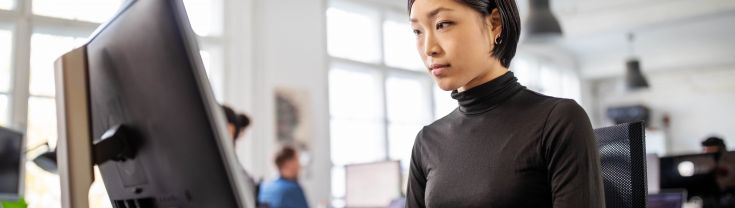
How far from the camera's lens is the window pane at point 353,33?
21.2ft

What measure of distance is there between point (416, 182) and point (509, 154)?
0.69 ft

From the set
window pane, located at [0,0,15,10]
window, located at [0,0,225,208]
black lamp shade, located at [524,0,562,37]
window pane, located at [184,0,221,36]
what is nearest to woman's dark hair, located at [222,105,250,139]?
window, located at [0,0,225,208]

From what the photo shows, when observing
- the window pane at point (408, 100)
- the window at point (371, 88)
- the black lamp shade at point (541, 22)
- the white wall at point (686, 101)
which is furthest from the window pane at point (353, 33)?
the white wall at point (686, 101)

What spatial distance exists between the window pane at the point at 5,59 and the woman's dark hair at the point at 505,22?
406cm

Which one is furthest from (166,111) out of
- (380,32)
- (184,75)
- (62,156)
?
(380,32)

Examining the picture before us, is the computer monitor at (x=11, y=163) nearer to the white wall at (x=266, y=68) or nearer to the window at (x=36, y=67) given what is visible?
the window at (x=36, y=67)

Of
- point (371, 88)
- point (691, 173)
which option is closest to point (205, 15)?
point (371, 88)

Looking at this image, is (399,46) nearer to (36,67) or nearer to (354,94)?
(354,94)

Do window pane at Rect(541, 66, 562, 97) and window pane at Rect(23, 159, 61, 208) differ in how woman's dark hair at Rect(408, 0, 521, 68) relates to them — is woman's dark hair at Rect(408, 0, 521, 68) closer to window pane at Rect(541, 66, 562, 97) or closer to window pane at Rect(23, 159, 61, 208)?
window pane at Rect(23, 159, 61, 208)

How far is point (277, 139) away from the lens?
5469mm

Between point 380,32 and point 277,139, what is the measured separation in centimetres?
210

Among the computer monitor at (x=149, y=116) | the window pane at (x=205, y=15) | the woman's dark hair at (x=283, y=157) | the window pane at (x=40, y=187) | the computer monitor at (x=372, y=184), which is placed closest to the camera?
the computer monitor at (x=149, y=116)

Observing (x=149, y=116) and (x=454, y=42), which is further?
(x=454, y=42)

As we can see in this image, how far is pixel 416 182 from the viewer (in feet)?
3.40
